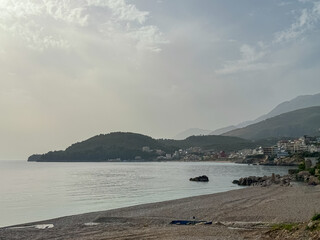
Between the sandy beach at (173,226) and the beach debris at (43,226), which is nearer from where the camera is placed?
the sandy beach at (173,226)

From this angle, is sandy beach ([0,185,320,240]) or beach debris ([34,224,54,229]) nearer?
sandy beach ([0,185,320,240])

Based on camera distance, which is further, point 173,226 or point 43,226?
point 43,226

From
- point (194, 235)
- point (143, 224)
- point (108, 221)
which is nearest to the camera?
point (194, 235)

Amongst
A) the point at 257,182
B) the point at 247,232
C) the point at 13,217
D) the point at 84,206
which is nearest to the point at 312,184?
the point at 257,182

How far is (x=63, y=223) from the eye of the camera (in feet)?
76.8

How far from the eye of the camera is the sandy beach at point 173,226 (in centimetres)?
1645

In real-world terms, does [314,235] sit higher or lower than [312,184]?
higher

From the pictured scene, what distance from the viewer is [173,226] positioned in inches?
785

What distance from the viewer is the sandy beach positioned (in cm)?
1645

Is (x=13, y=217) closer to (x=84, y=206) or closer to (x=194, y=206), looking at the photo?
(x=84, y=206)

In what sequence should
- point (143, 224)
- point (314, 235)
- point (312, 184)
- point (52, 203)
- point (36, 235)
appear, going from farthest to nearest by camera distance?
point (312, 184), point (52, 203), point (143, 224), point (36, 235), point (314, 235)

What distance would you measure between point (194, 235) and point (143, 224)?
604cm

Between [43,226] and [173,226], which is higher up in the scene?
[43,226]

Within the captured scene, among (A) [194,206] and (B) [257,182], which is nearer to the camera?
(A) [194,206]
